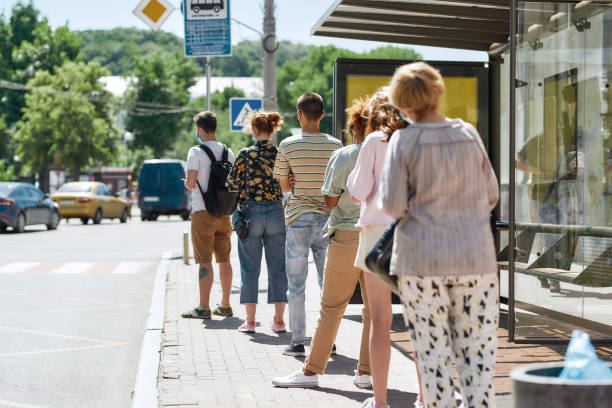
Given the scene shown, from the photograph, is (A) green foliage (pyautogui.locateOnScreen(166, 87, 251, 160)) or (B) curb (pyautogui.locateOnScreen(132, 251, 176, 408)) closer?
(B) curb (pyautogui.locateOnScreen(132, 251, 176, 408))

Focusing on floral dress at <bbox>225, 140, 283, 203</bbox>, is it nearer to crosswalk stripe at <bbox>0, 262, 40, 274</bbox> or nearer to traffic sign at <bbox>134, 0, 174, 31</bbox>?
crosswalk stripe at <bbox>0, 262, 40, 274</bbox>

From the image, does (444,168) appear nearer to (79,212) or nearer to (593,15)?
(593,15)

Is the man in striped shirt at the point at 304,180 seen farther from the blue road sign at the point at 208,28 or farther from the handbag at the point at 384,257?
the blue road sign at the point at 208,28

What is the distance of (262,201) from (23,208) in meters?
19.8

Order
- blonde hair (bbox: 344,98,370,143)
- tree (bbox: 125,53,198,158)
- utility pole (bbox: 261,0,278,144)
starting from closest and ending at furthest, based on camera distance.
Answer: blonde hair (bbox: 344,98,370,143), utility pole (bbox: 261,0,278,144), tree (bbox: 125,53,198,158)

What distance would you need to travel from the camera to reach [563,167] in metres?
7.46

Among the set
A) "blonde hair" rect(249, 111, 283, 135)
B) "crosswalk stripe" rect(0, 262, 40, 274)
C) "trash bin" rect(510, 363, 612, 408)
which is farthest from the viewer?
"crosswalk stripe" rect(0, 262, 40, 274)

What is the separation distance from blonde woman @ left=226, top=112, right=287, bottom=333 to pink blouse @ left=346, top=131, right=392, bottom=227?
281 cm

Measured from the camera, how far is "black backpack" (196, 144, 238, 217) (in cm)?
848

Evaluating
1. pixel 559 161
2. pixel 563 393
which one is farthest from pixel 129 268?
pixel 563 393

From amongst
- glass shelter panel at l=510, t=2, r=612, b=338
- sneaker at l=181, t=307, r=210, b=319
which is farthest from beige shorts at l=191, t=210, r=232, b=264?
glass shelter panel at l=510, t=2, r=612, b=338

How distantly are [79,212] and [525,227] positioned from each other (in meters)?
27.2

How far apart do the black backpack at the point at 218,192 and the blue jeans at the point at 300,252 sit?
6.79ft

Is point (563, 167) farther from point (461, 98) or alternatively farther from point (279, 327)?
point (279, 327)
